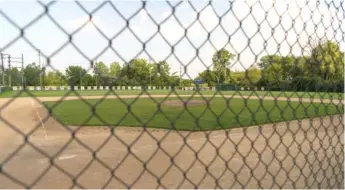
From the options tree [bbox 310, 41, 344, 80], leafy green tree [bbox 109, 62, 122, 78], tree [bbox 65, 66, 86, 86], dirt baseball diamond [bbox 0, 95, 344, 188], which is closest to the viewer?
tree [bbox 65, 66, 86, 86]

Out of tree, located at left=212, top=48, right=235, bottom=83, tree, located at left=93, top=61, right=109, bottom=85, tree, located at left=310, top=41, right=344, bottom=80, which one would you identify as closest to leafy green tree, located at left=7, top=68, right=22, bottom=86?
tree, located at left=93, top=61, right=109, bottom=85

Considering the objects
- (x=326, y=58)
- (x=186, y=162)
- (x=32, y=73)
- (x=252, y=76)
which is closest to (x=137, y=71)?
(x=32, y=73)

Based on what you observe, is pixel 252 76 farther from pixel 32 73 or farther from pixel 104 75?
pixel 32 73

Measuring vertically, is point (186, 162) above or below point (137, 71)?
below

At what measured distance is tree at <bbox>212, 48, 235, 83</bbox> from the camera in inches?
74.5

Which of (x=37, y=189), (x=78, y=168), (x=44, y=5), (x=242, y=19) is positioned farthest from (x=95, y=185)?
(x=44, y=5)

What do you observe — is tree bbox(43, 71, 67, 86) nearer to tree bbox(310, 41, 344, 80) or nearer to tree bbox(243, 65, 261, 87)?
tree bbox(243, 65, 261, 87)

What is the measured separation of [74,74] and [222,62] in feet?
2.96

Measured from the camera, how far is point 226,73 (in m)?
1.98

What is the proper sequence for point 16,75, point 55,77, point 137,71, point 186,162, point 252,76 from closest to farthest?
point 16,75, point 55,77, point 137,71, point 252,76, point 186,162

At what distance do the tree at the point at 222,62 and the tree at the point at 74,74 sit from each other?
788 millimetres

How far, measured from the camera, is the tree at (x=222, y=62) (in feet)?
6.21

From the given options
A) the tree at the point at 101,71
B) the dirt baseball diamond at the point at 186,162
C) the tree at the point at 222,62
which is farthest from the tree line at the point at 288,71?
the tree at the point at 101,71

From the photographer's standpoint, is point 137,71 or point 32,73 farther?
point 137,71
